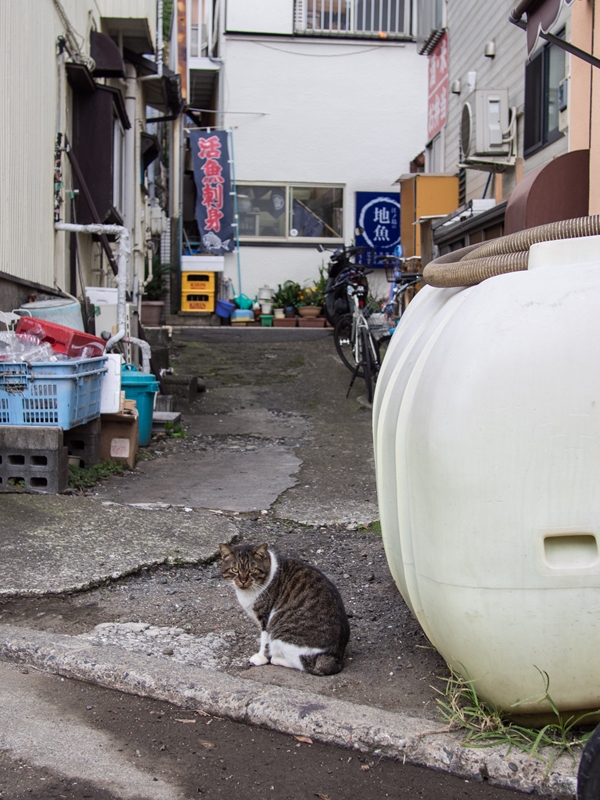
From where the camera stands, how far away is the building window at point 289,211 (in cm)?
1628

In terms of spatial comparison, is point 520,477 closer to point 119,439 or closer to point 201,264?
point 119,439

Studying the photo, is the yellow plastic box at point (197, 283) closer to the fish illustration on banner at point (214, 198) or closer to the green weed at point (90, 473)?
the fish illustration on banner at point (214, 198)

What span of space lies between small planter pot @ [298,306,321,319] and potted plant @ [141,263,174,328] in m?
2.68

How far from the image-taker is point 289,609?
3.00 metres

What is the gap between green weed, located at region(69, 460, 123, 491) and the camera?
5512 mm

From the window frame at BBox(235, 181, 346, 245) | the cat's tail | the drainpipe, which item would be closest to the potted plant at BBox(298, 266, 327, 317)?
the window frame at BBox(235, 181, 346, 245)

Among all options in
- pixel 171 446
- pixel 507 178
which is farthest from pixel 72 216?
pixel 507 178

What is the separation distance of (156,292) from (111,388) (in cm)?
969

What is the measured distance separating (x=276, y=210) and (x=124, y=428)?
1094 centimetres

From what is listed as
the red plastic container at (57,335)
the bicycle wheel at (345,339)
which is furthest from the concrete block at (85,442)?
the bicycle wheel at (345,339)

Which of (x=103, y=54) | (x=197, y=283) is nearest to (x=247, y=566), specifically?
(x=103, y=54)

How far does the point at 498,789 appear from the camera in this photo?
223cm

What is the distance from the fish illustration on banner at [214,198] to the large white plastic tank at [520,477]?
14047mm

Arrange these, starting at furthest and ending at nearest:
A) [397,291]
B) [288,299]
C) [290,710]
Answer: [288,299], [397,291], [290,710]
